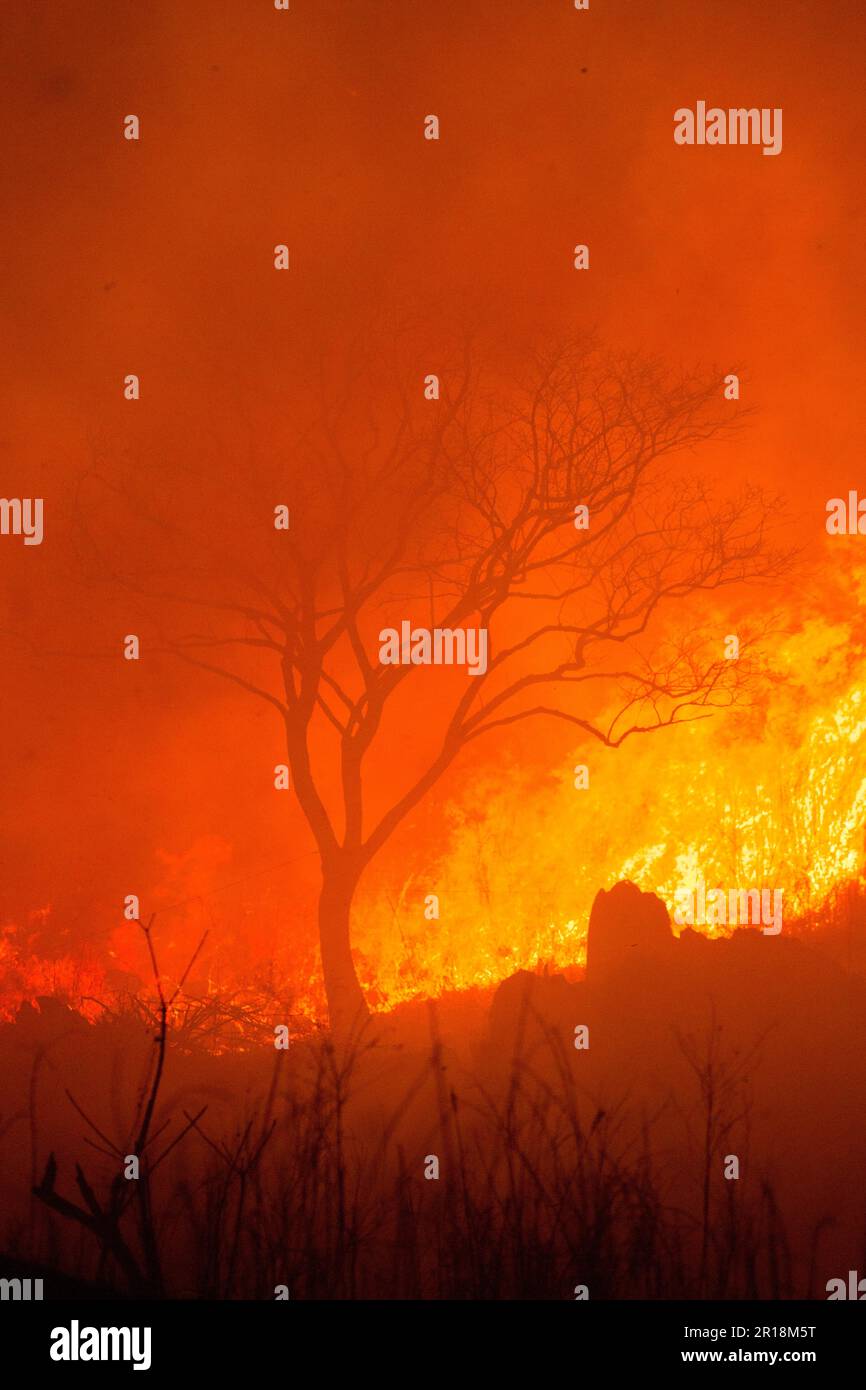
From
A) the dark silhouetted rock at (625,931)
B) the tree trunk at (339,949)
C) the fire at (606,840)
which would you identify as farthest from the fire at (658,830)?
the dark silhouetted rock at (625,931)

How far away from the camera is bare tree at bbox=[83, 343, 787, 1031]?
9648 millimetres

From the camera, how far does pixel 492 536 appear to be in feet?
32.0

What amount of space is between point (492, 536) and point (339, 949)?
11.3 ft

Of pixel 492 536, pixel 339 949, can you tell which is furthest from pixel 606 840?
pixel 492 536

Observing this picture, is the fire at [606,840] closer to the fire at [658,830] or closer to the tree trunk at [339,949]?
the fire at [658,830]

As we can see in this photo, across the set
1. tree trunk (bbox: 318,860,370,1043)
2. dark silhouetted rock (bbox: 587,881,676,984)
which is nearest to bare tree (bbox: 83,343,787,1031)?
tree trunk (bbox: 318,860,370,1043)

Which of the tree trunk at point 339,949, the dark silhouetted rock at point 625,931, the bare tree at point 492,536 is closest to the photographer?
the dark silhouetted rock at point 625,931

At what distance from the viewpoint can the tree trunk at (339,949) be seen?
338 inches

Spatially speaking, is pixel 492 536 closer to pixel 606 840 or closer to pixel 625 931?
pixel 606 840

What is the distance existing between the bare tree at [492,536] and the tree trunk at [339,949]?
37cm

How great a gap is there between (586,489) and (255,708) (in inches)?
133
